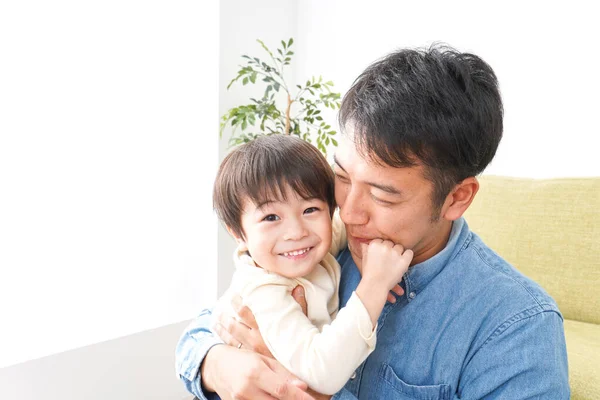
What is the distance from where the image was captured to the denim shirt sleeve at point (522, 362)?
0.94 m

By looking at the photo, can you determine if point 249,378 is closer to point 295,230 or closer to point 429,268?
point 295,230

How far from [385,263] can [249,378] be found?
0.36 m

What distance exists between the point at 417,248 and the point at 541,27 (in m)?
2.07

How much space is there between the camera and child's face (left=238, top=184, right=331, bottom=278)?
115 centimetres

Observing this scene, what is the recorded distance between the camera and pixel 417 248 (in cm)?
117

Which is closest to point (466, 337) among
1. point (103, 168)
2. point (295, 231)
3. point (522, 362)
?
point (522, 362)

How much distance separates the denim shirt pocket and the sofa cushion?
691 mm

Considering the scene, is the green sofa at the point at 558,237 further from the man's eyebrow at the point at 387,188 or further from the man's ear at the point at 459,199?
the man's eyebrow at the point at 387,188

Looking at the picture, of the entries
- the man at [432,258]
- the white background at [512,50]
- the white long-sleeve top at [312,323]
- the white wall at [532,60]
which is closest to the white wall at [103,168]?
the white background at [512,50]

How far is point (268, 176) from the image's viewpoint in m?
1.16

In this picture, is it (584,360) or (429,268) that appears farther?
(584,360)

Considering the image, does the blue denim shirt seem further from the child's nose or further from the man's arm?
the child's nose

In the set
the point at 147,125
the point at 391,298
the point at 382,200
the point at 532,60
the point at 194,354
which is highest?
the point at 532,60

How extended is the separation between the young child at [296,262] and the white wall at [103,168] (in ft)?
4.53
